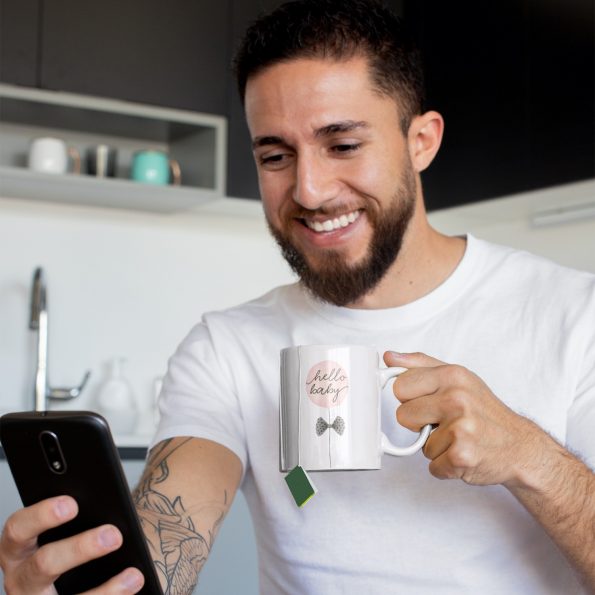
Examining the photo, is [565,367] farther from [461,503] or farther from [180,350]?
[180,350]

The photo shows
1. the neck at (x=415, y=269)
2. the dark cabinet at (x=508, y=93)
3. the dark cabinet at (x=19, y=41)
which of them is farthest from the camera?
the dark cabinet at (x=19, y=41)

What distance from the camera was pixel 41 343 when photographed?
3.19 m

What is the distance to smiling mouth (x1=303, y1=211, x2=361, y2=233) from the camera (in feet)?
4.42

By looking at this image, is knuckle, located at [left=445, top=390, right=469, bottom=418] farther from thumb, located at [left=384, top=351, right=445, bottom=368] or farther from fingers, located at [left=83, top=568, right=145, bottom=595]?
fingers, located at [left=83, top=568, right=145, bottom=595]

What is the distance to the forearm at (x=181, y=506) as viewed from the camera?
1.14 meters

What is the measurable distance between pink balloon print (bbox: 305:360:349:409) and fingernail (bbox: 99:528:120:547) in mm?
213

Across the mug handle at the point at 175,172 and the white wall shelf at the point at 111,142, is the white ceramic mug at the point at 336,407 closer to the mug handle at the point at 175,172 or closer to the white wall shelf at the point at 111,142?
the white wall shelf at the point at 111,142

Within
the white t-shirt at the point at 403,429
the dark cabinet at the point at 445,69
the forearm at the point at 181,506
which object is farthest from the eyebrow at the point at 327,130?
Result: the dark cabinet at the point at 445,69

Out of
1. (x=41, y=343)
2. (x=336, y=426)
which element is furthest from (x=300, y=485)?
(x=41, y=343)

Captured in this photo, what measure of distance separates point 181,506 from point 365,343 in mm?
328

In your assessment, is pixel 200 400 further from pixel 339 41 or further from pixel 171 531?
pixel 339 41

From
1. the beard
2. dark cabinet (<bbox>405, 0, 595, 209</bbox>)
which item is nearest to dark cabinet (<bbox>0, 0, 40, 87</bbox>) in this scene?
dark cabinet (<bbox>405, 0, 595, 209</bbox>)

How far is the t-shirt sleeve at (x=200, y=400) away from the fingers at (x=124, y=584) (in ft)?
1.22

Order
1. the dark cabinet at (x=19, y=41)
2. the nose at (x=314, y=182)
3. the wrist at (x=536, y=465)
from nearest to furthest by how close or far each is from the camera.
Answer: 1. the wrist at (x=536, y=465)
2. the nose at (x=314, y=182)
3. the dark cabinet at (x=19, y=41)
